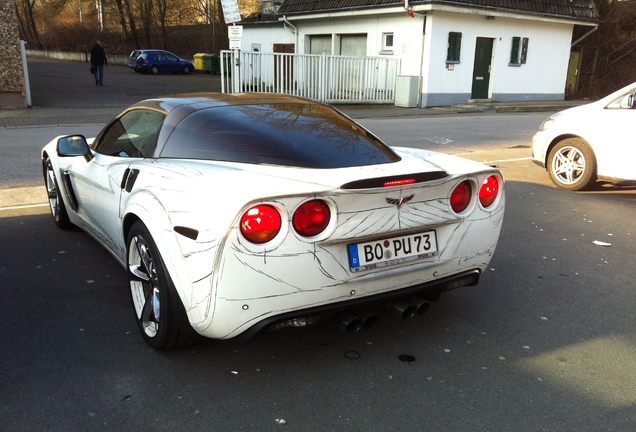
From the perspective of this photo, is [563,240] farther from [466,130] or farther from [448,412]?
[466,130]

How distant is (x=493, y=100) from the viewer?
23.5 m

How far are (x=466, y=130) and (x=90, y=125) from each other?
30.6 feet

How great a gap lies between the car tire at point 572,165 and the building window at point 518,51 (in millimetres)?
17274

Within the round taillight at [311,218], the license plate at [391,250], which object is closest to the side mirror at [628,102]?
the license plate at [391,250]

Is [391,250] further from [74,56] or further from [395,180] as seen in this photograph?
[74,56]

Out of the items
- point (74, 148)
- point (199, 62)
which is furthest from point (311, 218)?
point (199, 62)

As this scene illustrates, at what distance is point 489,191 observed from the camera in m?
3.50

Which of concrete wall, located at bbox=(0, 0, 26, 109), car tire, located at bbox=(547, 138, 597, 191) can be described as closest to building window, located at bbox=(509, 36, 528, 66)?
car tire, located at bbox=(547, 138, 597, 191)

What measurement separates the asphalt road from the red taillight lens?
32.5 inches

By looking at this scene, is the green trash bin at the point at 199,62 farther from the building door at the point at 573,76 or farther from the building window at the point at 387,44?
the building door at the point at 573,76

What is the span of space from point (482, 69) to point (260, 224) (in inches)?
874

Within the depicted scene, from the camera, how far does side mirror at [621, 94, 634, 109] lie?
7117 millimetres

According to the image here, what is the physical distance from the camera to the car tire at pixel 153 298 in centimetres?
304

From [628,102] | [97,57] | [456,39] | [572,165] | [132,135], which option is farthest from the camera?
[97,57]
